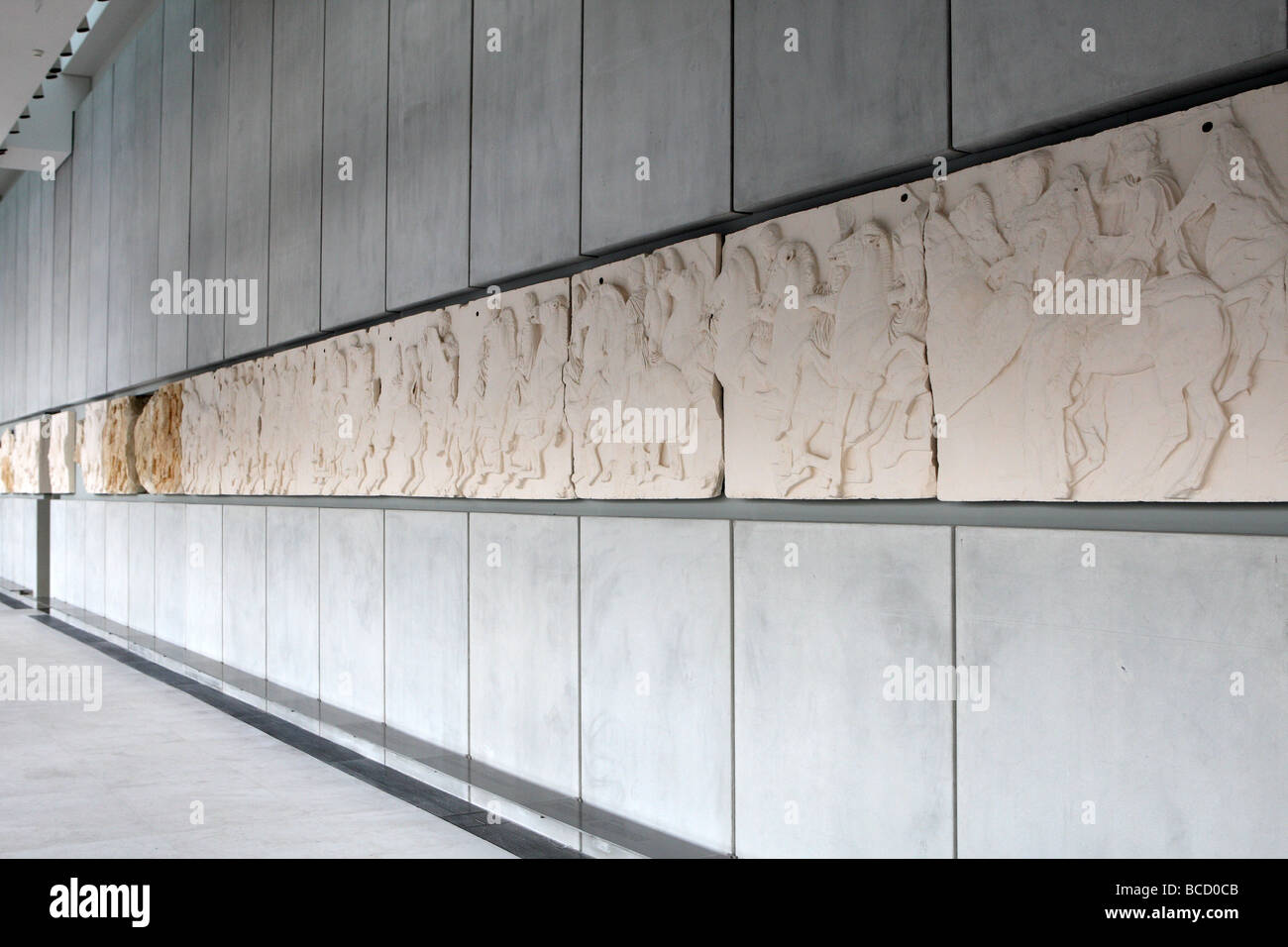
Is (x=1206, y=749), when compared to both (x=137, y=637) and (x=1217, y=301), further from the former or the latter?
(x=137, y=637)

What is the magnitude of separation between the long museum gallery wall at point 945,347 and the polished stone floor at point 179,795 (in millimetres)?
2350

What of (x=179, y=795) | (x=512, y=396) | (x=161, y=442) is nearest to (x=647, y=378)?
(x=512, y=396)

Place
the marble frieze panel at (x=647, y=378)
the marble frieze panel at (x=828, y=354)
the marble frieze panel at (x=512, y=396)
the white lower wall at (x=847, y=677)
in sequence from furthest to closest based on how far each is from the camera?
the marble frieze panel at (x=512, y=396) → the marble frieze panel at (x=647, y=378) → the marble frieze panel at (x=828, y=354) → the white lower wall at (x=847, y=677)

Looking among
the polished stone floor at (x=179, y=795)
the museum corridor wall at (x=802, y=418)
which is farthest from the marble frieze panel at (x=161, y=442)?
the museum corridor wall at (x=802, y=418)

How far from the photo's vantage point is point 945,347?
4.95 meters

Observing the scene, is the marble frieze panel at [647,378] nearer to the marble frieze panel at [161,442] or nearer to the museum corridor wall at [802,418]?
the museum corridor wall at [802,418]

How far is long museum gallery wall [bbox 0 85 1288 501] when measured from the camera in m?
4.00

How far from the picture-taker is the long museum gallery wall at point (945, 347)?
4.00 metres

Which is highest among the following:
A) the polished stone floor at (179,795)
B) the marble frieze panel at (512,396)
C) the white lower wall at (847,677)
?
the marble frieze panel at (512,396)

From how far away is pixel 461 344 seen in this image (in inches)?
346

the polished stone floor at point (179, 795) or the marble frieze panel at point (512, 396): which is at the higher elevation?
the marble frieze panel at point (512, 396)

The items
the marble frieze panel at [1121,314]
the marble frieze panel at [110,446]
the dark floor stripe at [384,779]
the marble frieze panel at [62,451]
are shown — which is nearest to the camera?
the marble frieze panel at [1121,314]

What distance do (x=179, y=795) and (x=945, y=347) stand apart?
630 centimetres
